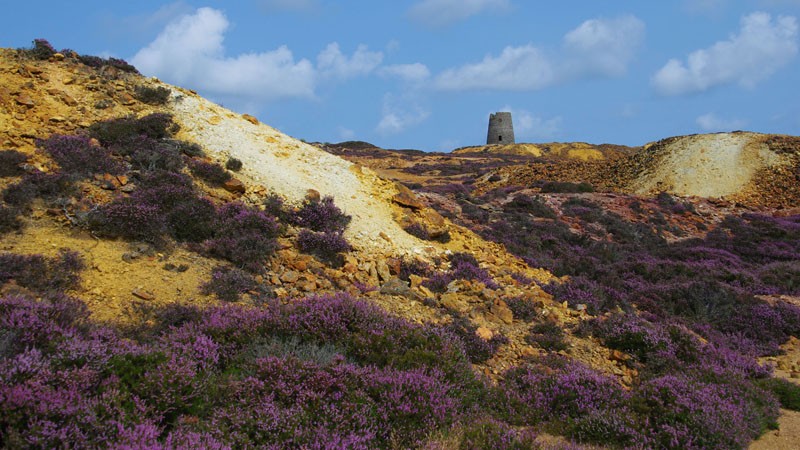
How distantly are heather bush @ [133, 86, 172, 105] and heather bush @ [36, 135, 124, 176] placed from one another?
3.44m

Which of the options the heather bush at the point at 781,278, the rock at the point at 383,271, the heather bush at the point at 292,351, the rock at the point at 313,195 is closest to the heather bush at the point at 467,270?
the rock at the point at 383,271

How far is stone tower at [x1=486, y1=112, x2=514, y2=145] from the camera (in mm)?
86438

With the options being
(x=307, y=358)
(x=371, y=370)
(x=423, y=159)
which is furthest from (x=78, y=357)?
(x=423, y=159)

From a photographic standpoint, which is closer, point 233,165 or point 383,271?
point 383,271

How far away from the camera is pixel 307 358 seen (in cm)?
555

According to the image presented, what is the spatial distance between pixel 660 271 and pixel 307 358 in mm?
13274

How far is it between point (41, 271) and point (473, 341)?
21.2 ft

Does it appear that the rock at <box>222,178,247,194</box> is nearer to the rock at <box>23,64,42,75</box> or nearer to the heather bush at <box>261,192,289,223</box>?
the heather bush at <box>261,192,289,223</box>

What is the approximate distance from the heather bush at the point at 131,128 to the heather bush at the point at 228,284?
549 cm

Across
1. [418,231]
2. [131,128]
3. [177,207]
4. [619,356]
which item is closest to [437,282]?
[418,231]

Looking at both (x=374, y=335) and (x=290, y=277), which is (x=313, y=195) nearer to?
(x=290, y=277)

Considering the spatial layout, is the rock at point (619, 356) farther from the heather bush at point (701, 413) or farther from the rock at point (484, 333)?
the rock at point (484, 333)

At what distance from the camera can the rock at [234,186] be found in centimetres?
1168

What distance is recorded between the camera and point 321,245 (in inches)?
413
